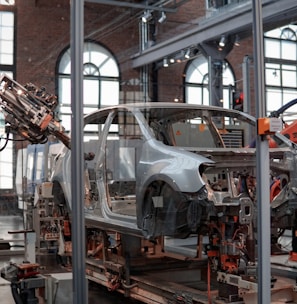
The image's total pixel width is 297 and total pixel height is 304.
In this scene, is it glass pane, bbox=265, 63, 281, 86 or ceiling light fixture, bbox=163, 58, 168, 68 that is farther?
ceiling light fixture, bbox=163, 58, 168, 68

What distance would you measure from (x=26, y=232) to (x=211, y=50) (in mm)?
3229

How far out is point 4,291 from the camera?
16.2 feet

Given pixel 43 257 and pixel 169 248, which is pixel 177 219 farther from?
pixel 43 257

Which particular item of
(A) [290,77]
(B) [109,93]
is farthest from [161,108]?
(A) [290,77]

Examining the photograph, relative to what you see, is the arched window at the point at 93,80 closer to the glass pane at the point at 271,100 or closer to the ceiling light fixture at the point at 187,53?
the glass pane at the point at 271,100

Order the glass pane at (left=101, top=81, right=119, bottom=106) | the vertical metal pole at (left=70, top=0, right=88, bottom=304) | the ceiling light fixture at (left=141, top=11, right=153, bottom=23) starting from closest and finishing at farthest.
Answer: the vertical metal pole at (left=70, top=0, right=88, bottom=304) → the glass pane at (left=101, top=81, right=119, bottom=106) → the ceiling light fixture at (left=141, top=11, right=153, bottom=23)

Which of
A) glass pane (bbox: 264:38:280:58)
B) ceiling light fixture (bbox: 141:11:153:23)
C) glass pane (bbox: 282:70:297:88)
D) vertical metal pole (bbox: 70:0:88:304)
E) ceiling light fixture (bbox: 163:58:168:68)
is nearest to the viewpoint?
vertical metal pole (bbox: 70:0:88:304)

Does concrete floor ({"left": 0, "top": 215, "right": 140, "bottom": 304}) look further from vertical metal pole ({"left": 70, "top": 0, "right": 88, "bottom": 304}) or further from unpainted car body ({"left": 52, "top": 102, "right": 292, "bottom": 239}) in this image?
vertical metal pole ({"left": 70, "top": 0, "right": 88, "bottom": 304})

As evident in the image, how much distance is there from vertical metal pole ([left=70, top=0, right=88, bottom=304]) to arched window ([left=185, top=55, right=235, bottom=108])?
2.38 m

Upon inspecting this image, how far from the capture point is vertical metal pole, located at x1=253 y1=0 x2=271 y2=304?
3.31 m

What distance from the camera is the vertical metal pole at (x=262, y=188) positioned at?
3.31 meters

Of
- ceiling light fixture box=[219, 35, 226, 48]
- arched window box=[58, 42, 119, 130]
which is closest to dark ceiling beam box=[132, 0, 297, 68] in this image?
ceiling light fixture box=[219, 35, 226, 48]

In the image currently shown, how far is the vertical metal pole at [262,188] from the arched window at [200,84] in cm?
183


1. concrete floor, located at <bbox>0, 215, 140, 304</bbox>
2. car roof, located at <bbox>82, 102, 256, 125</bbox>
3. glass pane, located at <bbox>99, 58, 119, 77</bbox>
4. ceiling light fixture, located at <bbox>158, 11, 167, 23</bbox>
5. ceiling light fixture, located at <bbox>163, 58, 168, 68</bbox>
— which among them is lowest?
concrete floor, located at <bbox>0, 215, 140, 304</bbox>
